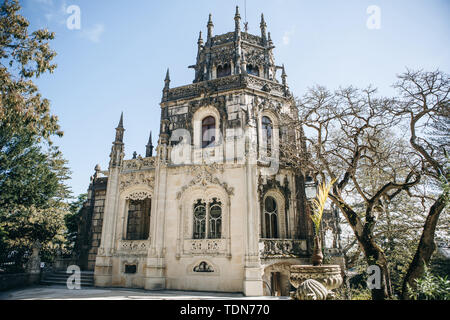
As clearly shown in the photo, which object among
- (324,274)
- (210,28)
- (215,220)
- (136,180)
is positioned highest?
(210,28)

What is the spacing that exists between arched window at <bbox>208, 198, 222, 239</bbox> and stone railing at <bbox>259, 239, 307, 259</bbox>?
2569 millimetres

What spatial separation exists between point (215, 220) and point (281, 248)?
4.12m

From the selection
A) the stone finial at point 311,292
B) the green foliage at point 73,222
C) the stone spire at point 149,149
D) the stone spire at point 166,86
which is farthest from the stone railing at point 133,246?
the stone finial at point 311,292

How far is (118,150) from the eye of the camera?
63.9ft

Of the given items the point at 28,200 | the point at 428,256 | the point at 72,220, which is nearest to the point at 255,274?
the point at 428,256

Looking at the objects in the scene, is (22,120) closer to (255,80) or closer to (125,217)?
(125,217)

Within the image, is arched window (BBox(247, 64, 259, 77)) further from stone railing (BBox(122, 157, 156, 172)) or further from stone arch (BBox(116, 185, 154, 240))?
stone arch (BBox(116, 185, 154, 240))

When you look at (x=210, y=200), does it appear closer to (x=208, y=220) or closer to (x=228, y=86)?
(x=208, y=220)

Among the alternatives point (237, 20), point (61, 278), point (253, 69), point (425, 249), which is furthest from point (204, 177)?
point (237, 20)

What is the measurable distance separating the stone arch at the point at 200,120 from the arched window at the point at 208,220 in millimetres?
4698

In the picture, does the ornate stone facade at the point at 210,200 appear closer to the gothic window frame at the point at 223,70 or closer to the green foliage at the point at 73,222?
the gothic window frame at the point at 223,70

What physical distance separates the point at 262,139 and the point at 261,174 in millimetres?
2943

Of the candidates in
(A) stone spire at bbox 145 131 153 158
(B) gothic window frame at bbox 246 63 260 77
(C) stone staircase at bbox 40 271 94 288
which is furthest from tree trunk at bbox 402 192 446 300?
(A) stone spire at bbox 145 131 153 158

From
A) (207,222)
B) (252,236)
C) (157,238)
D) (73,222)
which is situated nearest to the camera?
(252,236)
